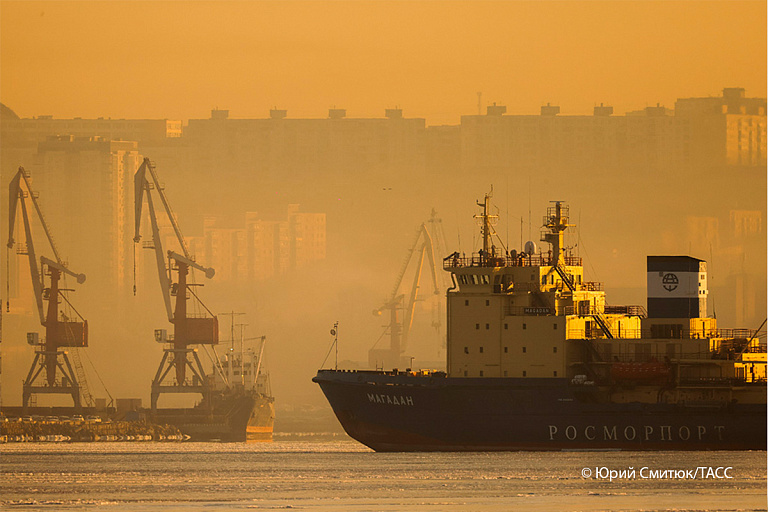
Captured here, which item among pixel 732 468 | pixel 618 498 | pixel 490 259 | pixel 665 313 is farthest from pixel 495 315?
pixel 618 498

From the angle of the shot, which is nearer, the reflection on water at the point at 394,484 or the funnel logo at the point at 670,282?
the reflection on water at the point at 394,484

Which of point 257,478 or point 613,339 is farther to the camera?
point 613,339

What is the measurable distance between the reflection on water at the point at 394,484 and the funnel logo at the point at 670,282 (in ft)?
27.4

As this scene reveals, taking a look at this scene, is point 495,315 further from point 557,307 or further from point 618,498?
point 618,498

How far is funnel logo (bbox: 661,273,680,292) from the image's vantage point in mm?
85312

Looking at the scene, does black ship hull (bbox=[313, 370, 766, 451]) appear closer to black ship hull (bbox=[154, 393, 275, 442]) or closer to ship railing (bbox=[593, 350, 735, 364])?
ship railing (bbox=[593, 350, 735, 364])

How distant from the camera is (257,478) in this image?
75.9m

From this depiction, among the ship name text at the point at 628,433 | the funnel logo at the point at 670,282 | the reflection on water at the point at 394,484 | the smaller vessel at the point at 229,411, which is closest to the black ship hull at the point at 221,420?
the smaller vessel at the point at 229,411

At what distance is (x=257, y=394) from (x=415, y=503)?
413 feet

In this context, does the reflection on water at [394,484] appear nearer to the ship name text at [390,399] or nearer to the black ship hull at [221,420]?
the ship name text at [390,399]

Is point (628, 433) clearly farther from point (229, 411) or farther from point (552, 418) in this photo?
point (229, 411)

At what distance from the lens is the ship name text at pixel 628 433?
83.1 metres

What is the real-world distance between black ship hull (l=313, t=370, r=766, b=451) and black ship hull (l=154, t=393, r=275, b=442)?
256 ft

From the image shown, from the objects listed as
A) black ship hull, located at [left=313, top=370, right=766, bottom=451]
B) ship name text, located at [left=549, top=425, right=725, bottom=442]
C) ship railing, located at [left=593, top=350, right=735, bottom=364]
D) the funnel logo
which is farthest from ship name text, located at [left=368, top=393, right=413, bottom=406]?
the funnel logo
